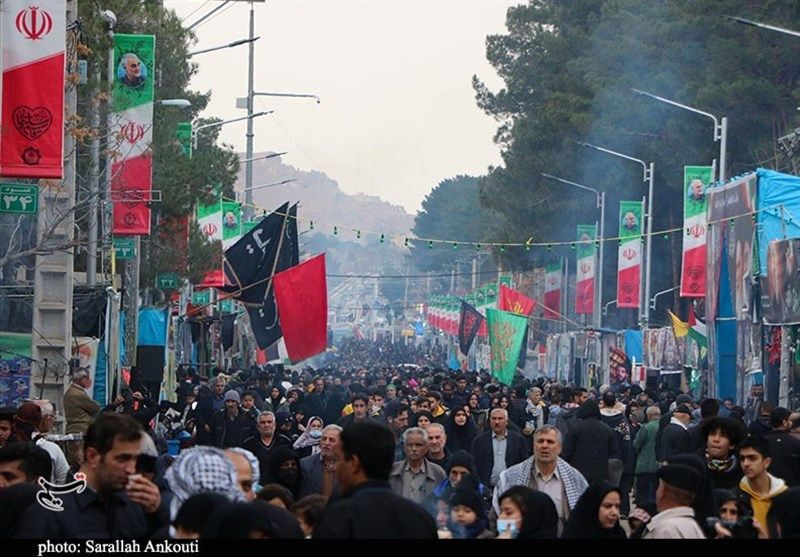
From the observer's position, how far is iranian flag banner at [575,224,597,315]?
53469 millimetres

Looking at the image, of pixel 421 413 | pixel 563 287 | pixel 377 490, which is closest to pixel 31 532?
pixel 377 490

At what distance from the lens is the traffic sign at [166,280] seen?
1428 inches

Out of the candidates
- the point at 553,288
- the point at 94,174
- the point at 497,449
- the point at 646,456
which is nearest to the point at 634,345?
the point at 553,288

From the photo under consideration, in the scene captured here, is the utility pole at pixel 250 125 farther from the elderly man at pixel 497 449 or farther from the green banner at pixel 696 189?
the elderly man at pixel 497 449

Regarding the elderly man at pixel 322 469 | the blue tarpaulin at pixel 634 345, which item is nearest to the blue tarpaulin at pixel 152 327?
the blue tarpaulin at pixel 634 345

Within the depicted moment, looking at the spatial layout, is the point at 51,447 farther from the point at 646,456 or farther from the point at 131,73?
the point at 131,73

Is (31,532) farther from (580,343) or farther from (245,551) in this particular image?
(580,343)

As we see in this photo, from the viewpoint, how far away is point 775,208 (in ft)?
90.2

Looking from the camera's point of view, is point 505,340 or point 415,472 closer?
point 415,472

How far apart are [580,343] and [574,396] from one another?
36717mm

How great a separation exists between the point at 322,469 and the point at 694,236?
2715cm

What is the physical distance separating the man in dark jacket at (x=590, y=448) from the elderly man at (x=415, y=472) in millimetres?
3154

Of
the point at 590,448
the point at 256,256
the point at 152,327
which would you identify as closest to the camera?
the point at 590,448

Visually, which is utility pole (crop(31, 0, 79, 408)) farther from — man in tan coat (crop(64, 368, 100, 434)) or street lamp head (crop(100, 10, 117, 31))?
man in tan coat (crop(64, 368, 100, 434))
